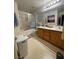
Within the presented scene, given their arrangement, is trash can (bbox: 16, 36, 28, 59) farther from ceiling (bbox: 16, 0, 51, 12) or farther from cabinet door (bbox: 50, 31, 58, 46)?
cabinet door (bbox: 50, 31, 58, 46)

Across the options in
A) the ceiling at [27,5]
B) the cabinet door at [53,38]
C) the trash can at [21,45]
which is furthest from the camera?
the cabinet door at [53,38]

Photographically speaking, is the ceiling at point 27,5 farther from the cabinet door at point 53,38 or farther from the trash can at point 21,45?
the cabinet door at point 53,38

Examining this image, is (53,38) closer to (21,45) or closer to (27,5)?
(21,45)

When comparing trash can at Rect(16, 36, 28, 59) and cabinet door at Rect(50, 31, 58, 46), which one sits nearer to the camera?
trash can at Rect(16, 36, 28, 59)

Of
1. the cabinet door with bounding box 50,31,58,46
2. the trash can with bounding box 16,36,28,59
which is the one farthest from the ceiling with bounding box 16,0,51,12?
the cabinet door with bounding box 50,31,58,46

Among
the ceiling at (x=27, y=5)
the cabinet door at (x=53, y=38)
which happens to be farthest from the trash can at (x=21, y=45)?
the cabinet door at (x=53, y=38)

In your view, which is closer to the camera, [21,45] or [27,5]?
[27,5]

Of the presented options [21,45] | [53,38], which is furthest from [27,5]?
[53,38]

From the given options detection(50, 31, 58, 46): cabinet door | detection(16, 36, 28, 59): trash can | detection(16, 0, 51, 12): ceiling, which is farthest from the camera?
detection(50, 31, 58, 46): cabinet door

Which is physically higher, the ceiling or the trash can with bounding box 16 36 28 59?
the ceiling
